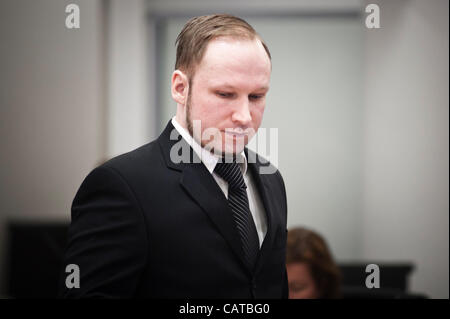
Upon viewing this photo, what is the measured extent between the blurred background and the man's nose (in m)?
0.62

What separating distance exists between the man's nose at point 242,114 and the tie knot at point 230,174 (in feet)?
0.28

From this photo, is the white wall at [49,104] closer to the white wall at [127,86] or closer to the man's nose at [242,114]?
the white wall at [127,86]

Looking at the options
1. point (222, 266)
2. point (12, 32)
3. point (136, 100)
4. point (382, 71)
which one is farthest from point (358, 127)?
point (222, 266)

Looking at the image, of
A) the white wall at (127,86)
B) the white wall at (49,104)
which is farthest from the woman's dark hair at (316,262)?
the white wall at (49,104)

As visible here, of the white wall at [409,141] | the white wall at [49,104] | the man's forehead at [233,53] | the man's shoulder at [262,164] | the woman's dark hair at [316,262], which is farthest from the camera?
the white wall at [49,104]

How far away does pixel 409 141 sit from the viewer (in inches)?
73.5

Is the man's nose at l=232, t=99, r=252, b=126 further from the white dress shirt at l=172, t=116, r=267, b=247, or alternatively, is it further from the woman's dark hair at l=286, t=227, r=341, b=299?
the woman's dark hair at l=286, t=227, r=341, b=299

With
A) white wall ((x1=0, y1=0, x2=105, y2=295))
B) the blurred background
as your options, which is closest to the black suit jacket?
the blurred background

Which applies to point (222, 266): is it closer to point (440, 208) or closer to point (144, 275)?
point (144, 275)

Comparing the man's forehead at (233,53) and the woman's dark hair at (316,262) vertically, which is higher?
the man's forehead at (233,53)

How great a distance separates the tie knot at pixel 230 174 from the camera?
0.69 metres

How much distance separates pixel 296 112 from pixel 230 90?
153cm

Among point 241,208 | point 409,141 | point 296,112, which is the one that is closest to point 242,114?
point 241,208
